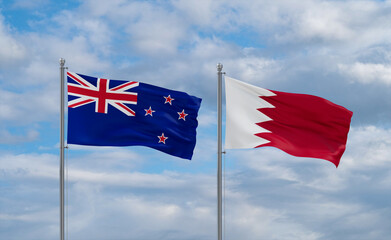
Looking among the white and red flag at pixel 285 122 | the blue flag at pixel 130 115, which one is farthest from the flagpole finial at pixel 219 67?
the blue flag at pixel 130 115

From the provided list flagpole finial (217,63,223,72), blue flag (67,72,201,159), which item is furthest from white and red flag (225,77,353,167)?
blue flag (67,72,201,159)

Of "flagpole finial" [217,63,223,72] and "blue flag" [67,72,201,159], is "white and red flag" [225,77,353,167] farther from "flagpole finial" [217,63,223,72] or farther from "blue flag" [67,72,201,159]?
"blue flag" [67,72,201,159]

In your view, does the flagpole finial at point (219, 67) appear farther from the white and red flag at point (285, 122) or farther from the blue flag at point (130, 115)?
the blue flag at point (130, 115)

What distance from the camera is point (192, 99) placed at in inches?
1026

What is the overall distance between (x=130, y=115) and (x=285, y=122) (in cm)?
600

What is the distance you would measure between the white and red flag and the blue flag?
190cm

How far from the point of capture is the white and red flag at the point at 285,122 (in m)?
24.8

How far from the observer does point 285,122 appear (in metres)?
25.3

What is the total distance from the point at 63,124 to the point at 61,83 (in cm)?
155

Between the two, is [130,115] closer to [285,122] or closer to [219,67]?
[219,67]

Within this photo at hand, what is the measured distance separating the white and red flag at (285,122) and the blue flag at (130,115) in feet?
6.23

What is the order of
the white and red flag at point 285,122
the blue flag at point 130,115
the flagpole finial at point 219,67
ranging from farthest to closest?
the flagpole finial at point 219,67 → the white and red flag at point 285,122 → the blue flag at point 130,115

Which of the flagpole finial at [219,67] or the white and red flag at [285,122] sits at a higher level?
the flagpole finial at [219,67]

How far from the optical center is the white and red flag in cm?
2477
